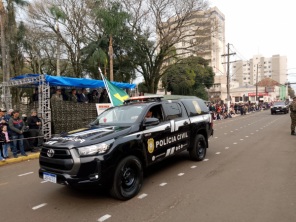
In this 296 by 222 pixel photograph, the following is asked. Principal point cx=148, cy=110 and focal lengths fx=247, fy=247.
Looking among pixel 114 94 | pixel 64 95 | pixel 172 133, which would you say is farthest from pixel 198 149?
pixel 64 95

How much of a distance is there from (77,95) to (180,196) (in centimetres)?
903

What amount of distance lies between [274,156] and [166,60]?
2255cm

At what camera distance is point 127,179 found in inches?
182

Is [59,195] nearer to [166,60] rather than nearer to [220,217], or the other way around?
[220,217]

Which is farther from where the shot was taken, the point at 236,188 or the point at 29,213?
the point at 236,188

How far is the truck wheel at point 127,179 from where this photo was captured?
4.30 m

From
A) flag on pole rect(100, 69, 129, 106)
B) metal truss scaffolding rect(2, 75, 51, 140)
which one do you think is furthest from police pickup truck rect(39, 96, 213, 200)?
metal truss scaffolding rect(2, 75, 51, 140)

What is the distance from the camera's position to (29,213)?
13.6 ft

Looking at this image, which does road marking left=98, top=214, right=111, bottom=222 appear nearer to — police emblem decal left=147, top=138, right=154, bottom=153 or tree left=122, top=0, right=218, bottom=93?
police emblem decal left=147, top=138, right=154, bottom=153

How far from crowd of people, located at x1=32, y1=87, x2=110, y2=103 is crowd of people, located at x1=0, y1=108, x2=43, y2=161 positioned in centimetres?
169

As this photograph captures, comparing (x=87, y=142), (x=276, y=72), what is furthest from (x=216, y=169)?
(x=276, y=72)

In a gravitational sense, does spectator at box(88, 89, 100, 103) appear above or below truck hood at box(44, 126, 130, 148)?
above

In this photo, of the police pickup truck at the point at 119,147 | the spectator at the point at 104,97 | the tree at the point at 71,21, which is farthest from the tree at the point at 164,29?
the police pickup truck at the point at 119,147

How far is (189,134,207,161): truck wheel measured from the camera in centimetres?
689
